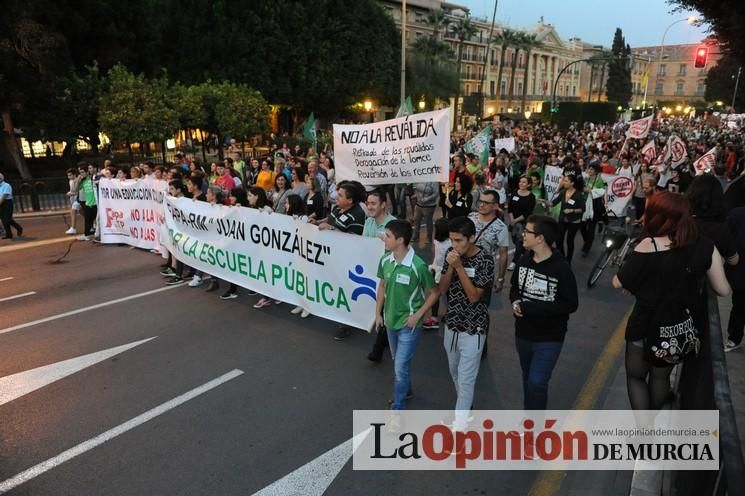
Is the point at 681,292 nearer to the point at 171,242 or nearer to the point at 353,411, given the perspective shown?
the point at 353,411

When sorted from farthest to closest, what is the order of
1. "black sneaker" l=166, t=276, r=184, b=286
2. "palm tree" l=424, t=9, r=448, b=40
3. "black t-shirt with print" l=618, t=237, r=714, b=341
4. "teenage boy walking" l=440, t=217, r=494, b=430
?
"palm tree" l=424, t=9, r=448, b=40
"black sneaker" l=166, t=276, r=184, b=286
"teenage boy walking" l=440, t=217, r=494, b=430
"black t-shirt with print" l=618, t=237, r=714, b=341

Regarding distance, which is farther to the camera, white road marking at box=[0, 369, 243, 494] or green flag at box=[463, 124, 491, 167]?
green flag at box=[463, 124, 491, 167]

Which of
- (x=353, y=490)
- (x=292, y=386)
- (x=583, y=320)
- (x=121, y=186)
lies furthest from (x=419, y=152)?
(x=121, y=186)

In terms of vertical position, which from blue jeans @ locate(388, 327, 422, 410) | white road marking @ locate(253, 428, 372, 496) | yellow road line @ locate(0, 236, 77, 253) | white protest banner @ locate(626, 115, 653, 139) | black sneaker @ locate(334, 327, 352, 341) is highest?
white protest banner @ locate(626, 115, 653, 139)

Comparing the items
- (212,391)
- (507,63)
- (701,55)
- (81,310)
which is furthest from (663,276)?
(507,63)

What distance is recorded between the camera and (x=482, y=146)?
1370 cm

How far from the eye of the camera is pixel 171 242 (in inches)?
341

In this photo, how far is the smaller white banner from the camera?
3802mm

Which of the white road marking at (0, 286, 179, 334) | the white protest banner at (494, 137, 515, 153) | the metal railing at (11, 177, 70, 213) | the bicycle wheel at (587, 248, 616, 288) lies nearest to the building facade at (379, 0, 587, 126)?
the white protest banner at (494, 137, 515, 153)

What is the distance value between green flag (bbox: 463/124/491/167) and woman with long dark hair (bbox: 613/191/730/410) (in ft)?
32.8

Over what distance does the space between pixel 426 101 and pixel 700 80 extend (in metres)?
94.8

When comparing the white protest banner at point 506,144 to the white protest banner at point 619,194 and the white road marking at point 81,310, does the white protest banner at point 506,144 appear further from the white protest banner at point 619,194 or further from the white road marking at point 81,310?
the white road marking at point 81,310

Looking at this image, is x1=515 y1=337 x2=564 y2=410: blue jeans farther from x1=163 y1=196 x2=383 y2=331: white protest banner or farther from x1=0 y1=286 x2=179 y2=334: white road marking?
x1=0 y1=286 x2=179 y2=334: white road marking

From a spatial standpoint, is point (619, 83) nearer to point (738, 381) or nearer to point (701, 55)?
point (701, 55)
